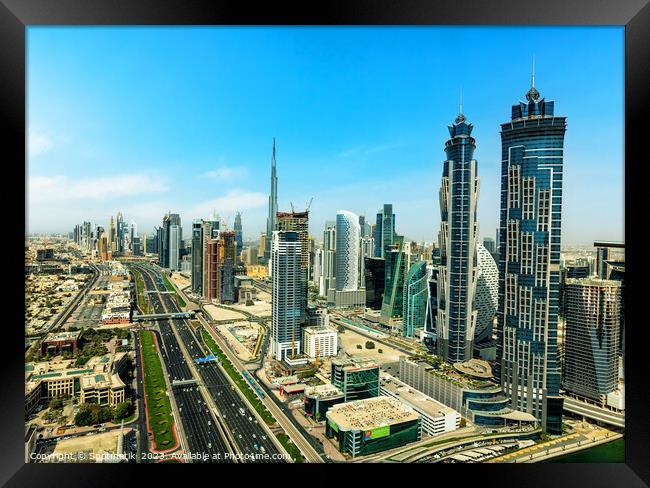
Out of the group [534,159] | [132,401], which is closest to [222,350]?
[132,401]

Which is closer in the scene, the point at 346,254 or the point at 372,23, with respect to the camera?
the point at 372,23

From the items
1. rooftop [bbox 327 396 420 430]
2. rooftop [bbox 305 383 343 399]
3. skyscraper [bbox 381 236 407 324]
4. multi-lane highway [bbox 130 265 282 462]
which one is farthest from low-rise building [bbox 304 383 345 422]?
skyscraper [bbox 381 236 407 324]

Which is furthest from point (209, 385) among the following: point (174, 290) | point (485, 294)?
point (485, 294)

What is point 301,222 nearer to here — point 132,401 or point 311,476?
point 132,401

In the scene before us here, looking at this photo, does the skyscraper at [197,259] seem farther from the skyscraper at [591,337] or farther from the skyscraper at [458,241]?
the skyscraper at [591,337]

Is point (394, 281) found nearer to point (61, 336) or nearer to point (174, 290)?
point (174, 290)

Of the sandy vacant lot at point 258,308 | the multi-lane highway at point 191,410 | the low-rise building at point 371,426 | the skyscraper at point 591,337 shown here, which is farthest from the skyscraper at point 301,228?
the skyscraper at point 591,337

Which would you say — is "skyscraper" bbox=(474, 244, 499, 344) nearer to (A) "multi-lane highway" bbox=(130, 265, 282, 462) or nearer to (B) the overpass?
(B) the overpass

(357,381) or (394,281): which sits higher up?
(394,281)
